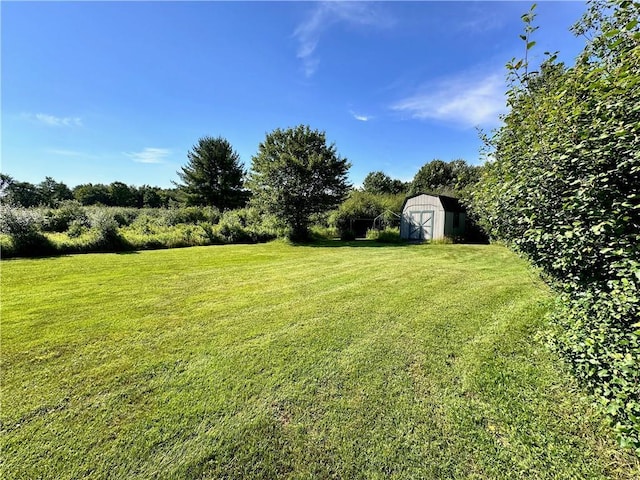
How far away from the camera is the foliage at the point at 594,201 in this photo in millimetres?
1214

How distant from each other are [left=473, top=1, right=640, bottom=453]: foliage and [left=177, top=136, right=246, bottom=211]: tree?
25732 millimetres

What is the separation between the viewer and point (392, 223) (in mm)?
18125

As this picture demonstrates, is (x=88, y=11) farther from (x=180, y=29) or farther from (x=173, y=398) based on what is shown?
(x=173, y=398)

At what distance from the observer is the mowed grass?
1503mm

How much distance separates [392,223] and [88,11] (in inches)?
666

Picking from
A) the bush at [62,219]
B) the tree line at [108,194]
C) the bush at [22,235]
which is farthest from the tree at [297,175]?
the tree line at [108,194]

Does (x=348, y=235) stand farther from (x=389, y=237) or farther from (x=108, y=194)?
(x=108, y=194)

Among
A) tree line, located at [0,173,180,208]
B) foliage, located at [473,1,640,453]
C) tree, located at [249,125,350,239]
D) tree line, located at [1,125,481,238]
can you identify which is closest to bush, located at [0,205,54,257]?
tree line, located at [1,125,481,238]

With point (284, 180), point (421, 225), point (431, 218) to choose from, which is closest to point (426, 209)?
point (431, 218)

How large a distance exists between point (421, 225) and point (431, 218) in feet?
2.34

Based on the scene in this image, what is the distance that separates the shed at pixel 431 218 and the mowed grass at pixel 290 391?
10280 millimetres

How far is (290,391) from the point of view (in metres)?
2.11

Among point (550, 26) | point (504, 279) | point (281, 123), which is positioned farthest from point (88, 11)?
point (281, 123)

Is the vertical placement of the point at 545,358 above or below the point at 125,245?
below
